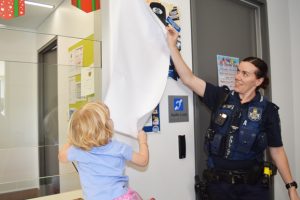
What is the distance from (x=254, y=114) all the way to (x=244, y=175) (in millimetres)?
376

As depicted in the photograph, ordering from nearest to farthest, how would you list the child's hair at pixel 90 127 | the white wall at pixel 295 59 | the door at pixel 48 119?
the child's hair at pixel 90 127 < the door at pixel 48 119 < the white wall at pixel 295 59

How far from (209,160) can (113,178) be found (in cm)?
79

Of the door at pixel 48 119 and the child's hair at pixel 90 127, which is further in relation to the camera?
the door at pixel 48 119

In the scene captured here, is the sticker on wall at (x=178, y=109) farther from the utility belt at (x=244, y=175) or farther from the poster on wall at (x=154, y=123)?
the utility belt at (x=244, y=175)

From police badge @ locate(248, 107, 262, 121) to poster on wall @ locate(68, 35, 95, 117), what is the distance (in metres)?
0.96

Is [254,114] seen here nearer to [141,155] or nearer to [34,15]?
[141,155]

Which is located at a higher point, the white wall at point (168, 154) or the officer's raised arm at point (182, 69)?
the officer's raised arm at point (182, 69)

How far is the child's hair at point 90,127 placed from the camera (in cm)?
109

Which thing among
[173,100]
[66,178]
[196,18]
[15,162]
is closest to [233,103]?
[173,100]

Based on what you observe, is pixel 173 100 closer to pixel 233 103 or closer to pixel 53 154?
pixel 233 103

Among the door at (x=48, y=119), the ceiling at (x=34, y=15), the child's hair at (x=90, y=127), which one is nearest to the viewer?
the child's hair at (x=90, y=127)

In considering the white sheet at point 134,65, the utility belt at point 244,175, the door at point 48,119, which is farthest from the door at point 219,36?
the door at point 48,119

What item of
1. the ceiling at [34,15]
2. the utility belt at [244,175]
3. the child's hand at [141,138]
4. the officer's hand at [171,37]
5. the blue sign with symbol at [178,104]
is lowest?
the utility belt at [244,175]

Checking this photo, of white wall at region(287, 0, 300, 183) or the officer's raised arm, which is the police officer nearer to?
the officer's raised arm
